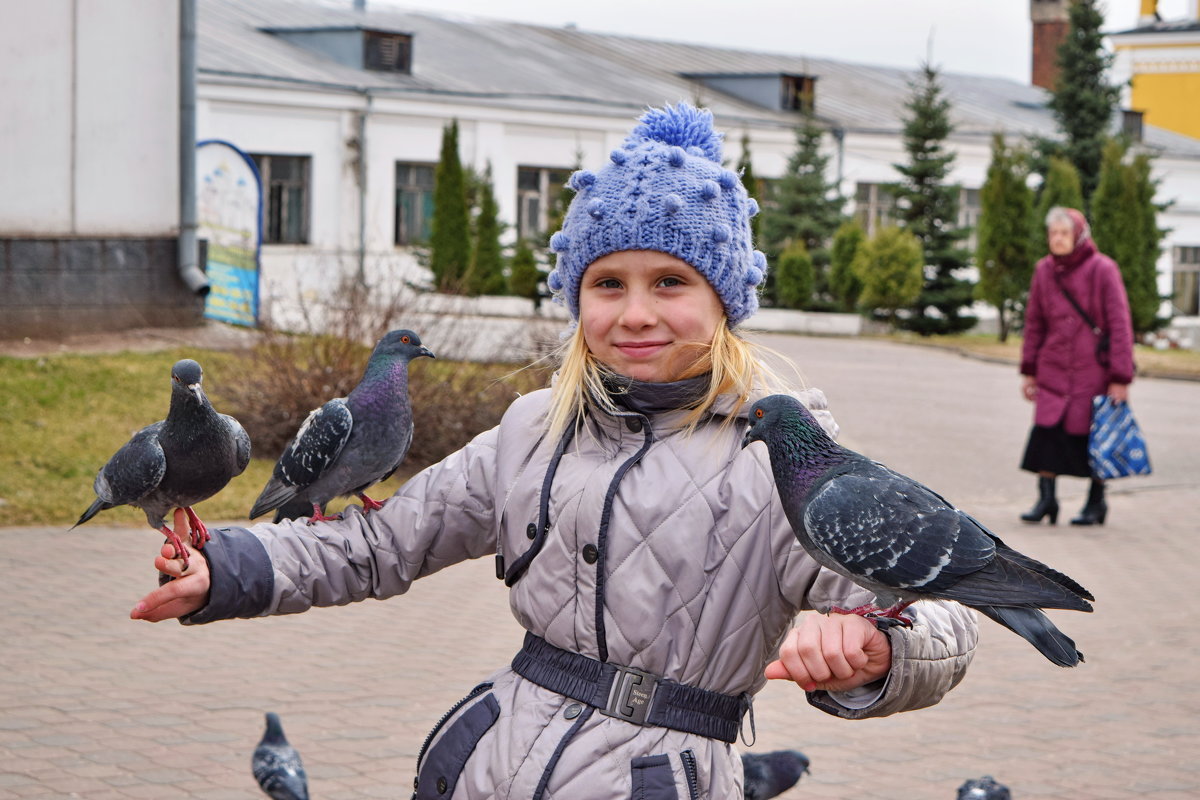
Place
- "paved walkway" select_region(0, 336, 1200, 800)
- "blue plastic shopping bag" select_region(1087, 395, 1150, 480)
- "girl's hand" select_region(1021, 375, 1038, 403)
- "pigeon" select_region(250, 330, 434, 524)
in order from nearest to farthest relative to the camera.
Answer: "pigeon" select_region(250, 330, 434, 524) < "paved walkway" select_region(0, 336, 1200, 800) < "blue plastic shopping bag" select_region(1087, 395, 1150, 480) < "girl's hand" select_region(1021, 375, 1038, 403)

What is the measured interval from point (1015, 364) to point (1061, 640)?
26221mm

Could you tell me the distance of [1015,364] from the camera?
28031 millimetres

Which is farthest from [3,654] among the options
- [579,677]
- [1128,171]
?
[1128,171]

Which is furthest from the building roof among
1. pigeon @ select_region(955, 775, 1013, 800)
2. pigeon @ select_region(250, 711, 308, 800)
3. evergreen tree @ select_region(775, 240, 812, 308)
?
pigeon @ select_region(955, 775, 1013, 800)

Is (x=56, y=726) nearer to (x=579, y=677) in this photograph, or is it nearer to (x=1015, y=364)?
(x=579, y=677)

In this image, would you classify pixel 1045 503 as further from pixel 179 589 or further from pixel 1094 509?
pixel 179 589

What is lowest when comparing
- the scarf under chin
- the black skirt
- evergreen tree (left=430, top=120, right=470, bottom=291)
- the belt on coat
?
the black skirt

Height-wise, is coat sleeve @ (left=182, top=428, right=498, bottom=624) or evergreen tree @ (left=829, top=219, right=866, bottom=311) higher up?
evergreen tree @ (left=829, top=219, right=866, bottom=311)

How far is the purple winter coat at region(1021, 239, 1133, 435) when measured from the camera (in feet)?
36.5

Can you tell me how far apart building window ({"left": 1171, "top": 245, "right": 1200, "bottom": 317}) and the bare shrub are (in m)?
39.8

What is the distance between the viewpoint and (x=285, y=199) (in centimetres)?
3322

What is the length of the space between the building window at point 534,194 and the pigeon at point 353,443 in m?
33.6

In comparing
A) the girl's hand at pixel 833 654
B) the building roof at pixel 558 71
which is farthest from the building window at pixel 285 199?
the girl's hand at pixel 833 654

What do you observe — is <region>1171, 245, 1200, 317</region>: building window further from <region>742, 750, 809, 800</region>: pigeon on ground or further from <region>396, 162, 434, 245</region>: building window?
<region>742, 750, 809, 800</region>: pigeon on ground
